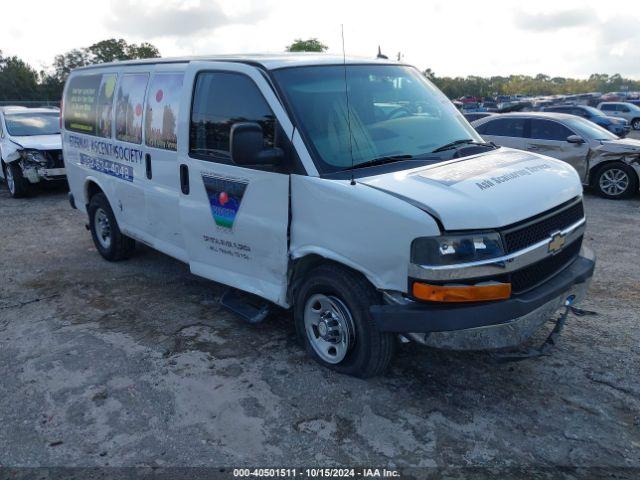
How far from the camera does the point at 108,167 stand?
5930mm

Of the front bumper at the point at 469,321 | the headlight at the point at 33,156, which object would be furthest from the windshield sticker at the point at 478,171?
the headlight at the point at 33,156

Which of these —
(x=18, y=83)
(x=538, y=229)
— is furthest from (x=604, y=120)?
(x=18, y=83)

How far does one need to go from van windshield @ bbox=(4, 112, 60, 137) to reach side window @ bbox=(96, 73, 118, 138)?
6514 millimetres

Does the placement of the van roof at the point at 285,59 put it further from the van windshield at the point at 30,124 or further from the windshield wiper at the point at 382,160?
the van windshield at the point at 30,124

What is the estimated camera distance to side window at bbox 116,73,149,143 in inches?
205

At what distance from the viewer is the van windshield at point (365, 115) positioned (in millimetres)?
3709

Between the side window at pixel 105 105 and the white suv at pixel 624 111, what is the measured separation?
94.1 feet

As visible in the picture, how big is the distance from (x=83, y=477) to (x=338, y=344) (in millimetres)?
1726

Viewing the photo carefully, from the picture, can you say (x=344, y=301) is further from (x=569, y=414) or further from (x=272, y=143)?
(x=569, y=414)

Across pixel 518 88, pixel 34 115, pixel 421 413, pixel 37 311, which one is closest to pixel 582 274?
pixel 421 413

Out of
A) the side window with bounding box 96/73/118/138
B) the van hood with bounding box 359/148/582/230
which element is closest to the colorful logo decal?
the van hood with bounding box 359/148/582/230

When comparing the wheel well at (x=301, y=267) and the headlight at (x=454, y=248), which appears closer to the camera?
the headlight at (x=454, y=248)

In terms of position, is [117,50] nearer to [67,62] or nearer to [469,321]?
[67,62]

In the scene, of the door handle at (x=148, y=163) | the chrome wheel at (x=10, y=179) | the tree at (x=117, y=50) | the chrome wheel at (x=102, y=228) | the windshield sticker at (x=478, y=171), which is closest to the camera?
the windshield sticker at (x=478, y=171)
